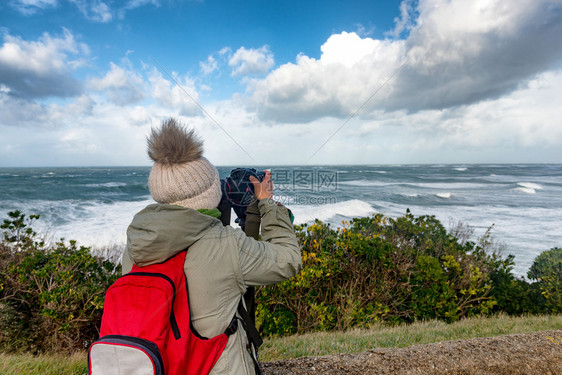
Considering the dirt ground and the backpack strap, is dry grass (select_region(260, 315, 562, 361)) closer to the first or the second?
the dirt ground

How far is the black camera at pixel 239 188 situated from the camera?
158cm

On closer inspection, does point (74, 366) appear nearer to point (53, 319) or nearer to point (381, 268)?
point (53, 319)

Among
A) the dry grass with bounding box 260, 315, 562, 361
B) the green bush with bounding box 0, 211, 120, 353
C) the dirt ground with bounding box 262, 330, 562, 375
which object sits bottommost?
the dry grass with bounding box 260, 315, 562, 361

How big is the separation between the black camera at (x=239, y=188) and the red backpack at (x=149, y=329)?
577 millimetres

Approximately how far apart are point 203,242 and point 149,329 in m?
0.32

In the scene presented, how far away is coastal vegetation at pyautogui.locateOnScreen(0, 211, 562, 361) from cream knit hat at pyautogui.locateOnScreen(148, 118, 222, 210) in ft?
8.08

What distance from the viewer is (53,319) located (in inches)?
119

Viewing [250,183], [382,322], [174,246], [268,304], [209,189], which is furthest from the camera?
[382,322]

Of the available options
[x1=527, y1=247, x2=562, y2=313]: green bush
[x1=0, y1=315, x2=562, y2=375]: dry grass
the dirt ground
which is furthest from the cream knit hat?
[x1=527, y1=247, x2=562, y2=313]: green bush

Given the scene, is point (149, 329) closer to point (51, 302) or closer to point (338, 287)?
point (51, 302)

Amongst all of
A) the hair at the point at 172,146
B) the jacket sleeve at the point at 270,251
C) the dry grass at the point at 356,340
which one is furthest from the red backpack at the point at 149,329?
the dry grass at the point at 356,340

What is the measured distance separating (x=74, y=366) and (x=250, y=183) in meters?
2.35

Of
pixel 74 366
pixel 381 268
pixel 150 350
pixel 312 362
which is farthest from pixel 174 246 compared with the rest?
pixel 381 268

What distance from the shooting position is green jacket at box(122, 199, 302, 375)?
103 centimetres
